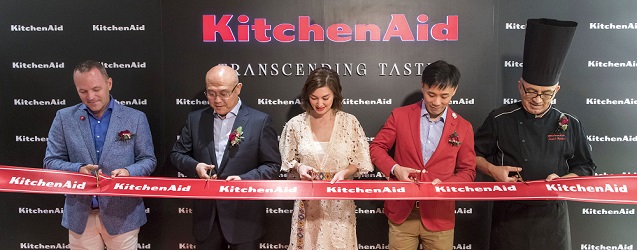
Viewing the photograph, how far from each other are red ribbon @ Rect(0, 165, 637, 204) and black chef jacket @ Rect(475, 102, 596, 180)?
0.67 feet

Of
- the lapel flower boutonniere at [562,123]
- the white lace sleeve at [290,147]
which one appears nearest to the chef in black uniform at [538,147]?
the lapel flower boutonniere at [562,123]

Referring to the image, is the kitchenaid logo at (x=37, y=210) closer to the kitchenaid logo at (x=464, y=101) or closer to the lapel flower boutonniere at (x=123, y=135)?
the lapel flower boutonniere at (x=123, y=135)

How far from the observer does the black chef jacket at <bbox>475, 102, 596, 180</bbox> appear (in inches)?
131

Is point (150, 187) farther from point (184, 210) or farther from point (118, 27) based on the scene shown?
point (118, 27)

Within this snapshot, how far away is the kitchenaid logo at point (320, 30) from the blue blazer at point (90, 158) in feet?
3.72

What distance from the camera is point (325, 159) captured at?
3.26m

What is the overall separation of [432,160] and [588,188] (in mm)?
1001

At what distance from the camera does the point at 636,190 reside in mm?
3055

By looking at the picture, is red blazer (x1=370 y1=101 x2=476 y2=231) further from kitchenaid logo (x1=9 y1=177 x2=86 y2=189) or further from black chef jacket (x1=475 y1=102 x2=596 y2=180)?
kitchenaid logo (x1=9 y1=177 x2=86 y2=189)

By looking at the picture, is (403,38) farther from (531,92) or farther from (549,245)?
(549,245)

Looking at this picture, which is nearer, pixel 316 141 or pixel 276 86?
pixel 316 141

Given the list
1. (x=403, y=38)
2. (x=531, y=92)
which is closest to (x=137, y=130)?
(x=403, y=38)

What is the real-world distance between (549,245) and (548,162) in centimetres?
58

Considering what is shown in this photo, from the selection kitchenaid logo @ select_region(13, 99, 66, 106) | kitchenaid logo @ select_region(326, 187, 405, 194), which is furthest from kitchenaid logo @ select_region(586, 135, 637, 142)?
kitchenaid logo @ select_region(13, 99, 66, 106)
